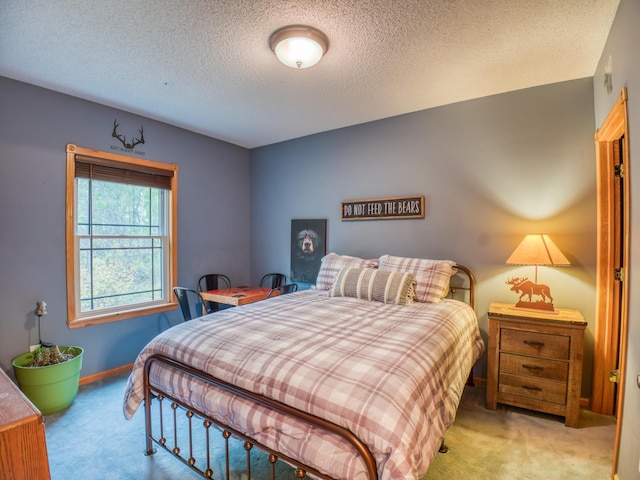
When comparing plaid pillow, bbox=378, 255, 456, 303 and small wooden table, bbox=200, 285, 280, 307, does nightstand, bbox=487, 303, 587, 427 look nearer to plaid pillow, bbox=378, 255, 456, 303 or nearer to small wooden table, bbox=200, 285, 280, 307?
plaid pillow, bbox=378, 255, 456, 303

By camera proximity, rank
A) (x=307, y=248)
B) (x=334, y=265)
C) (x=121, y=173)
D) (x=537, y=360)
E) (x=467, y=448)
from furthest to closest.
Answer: (x=307, y=248) < (x=334, y=265) < (x=121, y=173) < (x=537, y=360) < (x=467, y=448)

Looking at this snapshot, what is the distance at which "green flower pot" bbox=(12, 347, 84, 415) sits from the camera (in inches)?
92.3

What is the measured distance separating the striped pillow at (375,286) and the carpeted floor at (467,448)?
3.18 ft

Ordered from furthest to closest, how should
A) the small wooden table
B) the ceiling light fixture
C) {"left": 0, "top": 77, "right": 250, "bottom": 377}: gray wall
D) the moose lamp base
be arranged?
the small wooden table → {"left": 0, "top": 77, "right": 250, "bottom": 377}: gray wall → the moose lamp base → the ceiling light fixture

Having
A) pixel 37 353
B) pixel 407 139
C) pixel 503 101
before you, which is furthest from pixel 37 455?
pixel 503 101

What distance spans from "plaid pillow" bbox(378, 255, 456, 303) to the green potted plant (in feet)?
9.18

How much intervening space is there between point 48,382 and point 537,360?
3.60 metres

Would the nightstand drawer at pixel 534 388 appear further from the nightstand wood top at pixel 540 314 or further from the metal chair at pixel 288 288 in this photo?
the metal chair at pixel 288 288

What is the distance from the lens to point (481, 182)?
289 cm


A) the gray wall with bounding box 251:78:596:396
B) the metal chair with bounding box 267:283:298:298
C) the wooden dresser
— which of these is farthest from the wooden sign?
the wooden dresser

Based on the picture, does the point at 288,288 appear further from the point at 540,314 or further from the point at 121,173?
the point at 540,314

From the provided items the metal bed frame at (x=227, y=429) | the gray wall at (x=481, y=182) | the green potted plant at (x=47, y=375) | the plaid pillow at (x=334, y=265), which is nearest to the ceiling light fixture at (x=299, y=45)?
the gray wall at (x=481, y=182)

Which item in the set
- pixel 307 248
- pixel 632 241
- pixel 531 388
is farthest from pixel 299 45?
pixel 531 388

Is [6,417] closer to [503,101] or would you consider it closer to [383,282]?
[383,282]
